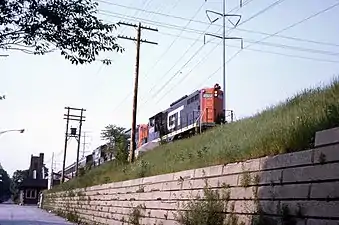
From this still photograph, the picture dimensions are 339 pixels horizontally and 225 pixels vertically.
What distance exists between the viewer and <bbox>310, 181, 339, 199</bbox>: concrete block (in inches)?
264

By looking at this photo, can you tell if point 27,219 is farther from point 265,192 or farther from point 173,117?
point 265,192

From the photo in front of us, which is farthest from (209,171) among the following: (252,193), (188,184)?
(252,193)

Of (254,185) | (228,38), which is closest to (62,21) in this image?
(254,185)

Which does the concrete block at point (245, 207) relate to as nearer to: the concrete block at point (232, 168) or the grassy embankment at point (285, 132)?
the concrete block at point (232, 168)

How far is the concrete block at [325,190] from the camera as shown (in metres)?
6.70

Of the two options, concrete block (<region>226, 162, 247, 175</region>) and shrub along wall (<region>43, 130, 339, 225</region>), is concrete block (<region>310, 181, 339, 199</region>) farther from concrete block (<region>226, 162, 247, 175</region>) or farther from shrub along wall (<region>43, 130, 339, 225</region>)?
concrete block (<region>226, 162, 247, 175</region>)

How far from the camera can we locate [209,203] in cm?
1025

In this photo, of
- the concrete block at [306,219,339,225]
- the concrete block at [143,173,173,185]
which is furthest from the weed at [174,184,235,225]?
the concrete block at [306,219,339,225]

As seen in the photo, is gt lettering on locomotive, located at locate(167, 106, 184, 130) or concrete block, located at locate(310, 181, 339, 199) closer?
concrete block, located at locate(310, 181, 339, 199)

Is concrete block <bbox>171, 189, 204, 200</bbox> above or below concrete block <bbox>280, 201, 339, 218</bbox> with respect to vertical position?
above

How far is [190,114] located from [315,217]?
24.8 metres

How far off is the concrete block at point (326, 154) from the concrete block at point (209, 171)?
3.36 metres

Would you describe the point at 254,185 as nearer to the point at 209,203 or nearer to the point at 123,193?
the point at 209,203

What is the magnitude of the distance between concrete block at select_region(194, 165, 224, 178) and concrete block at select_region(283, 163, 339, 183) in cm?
266
